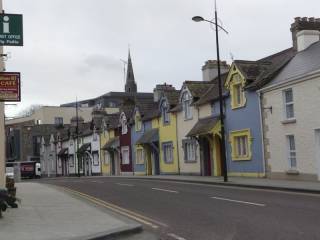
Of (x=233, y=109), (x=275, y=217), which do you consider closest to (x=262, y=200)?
(x=275, y=217)

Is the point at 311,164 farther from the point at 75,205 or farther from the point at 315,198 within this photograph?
the point at 75,205

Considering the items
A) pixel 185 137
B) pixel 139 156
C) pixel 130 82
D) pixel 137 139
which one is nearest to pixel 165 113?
pixel 185 137

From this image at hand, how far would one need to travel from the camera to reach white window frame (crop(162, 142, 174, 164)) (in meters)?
43.4

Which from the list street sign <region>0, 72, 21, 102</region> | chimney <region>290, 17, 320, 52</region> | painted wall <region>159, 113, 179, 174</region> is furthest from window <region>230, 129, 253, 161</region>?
street sign <region>0, 72, 21, 102</region>

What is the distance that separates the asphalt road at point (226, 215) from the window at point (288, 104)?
843cm

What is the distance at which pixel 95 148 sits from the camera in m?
63.2

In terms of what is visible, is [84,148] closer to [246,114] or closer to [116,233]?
[246,114]

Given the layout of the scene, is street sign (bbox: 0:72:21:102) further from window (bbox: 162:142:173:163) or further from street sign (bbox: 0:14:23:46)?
window (bbox: 162:142:173:163)

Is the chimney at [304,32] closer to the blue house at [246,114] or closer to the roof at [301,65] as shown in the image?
the roof at [301,65]

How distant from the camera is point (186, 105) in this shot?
40.1 meters

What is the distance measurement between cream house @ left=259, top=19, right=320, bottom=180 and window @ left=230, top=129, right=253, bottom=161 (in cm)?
199

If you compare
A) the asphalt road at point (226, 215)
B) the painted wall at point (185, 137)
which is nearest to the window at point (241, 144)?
the painted wall at point (185, 137)

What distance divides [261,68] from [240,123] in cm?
327

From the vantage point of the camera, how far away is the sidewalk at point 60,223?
1125 centimetres
